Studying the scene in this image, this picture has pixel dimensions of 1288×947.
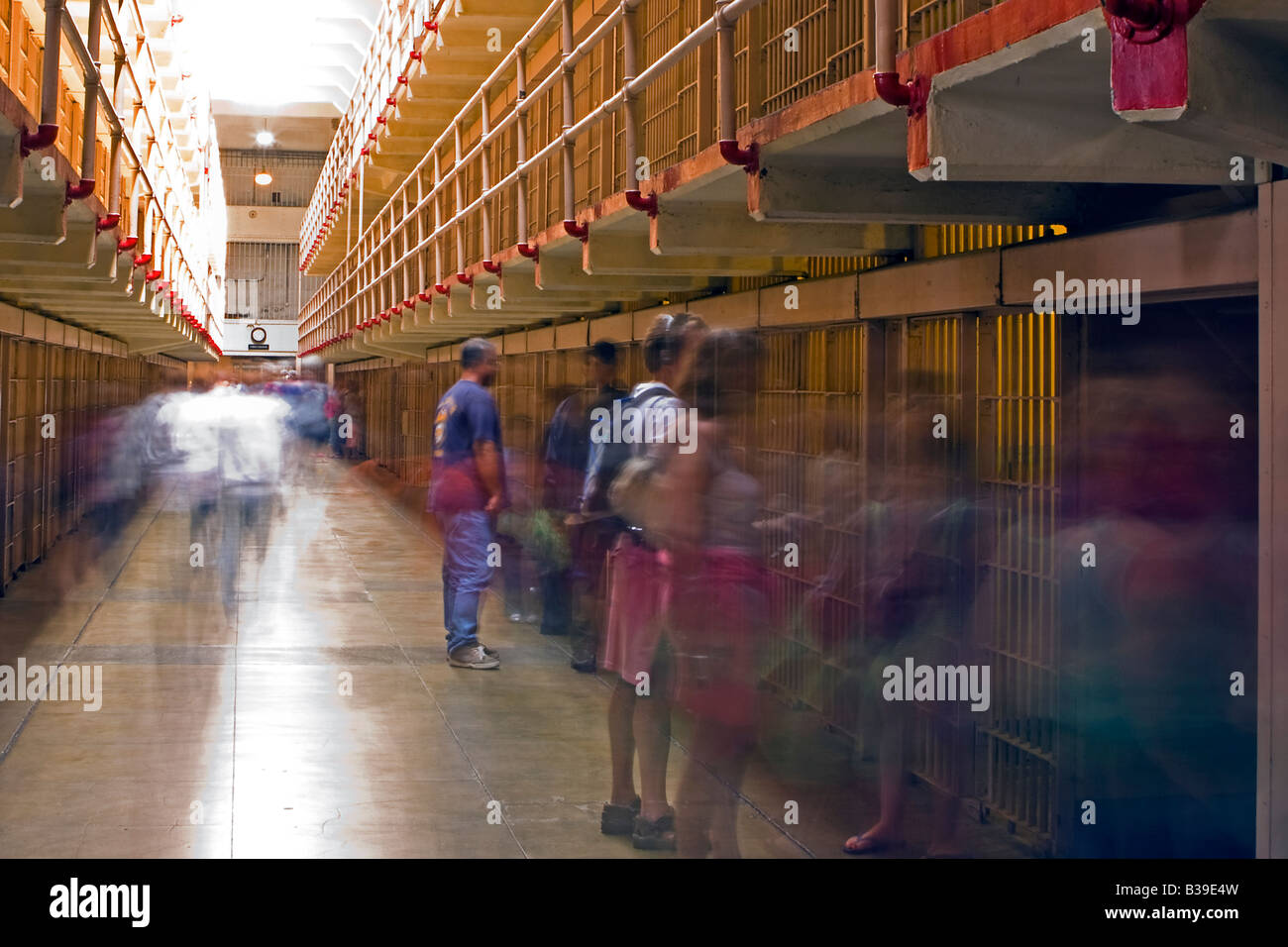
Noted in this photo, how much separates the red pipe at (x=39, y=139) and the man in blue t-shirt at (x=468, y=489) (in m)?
2.83

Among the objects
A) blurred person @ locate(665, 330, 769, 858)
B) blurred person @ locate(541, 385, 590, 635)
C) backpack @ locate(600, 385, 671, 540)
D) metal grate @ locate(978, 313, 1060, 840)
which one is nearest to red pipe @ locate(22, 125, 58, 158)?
backpack @ locate(600, 385, 671, 540)

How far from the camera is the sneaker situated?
27.5 feet

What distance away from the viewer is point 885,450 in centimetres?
638

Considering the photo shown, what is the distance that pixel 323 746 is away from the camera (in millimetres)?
6527

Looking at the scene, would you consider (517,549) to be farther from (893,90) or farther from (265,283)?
(265,283)

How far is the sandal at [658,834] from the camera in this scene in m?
5.00

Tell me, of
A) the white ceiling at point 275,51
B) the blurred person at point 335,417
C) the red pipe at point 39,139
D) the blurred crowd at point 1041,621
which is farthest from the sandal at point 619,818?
the blurred person at point 335,417

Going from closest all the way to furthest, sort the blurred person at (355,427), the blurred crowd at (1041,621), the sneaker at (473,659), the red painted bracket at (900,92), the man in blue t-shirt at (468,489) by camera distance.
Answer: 1. the red painted bracket at (900,92)
2. the blurred crowd at (1041,621)
3. the man in blue t-shirt at (468,489)
4. the sneaker at (473,659)
5. the blurred person at (355,427)

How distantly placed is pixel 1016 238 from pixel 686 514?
1.86 meters

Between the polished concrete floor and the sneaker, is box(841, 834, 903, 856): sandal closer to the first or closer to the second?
the polished concrete floor

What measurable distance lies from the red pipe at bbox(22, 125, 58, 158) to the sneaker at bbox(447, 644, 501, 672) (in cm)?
391

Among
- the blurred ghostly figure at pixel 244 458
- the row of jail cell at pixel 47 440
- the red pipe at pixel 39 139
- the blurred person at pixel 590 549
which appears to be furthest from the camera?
the row of jail cell at pixel 47 440

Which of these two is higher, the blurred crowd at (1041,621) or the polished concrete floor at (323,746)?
the blurred crowd at (1041,621)

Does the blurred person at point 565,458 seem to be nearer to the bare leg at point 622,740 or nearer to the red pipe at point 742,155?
the bare leg at point 622,740
